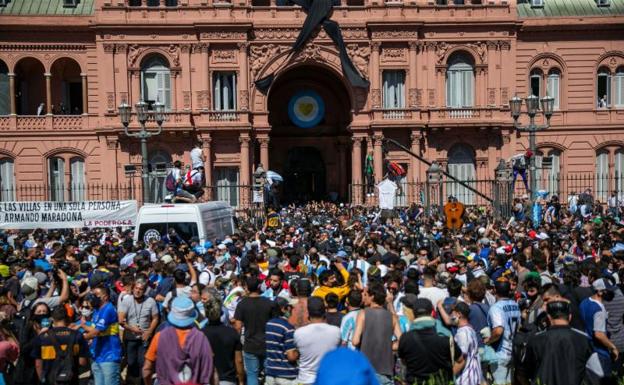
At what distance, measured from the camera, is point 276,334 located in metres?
10.6

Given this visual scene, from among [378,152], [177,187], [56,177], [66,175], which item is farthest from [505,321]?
[56,177]

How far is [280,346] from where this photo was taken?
10.6m

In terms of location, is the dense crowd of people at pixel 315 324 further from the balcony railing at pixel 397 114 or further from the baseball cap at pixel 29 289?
the balcony railing at pixel 397 114

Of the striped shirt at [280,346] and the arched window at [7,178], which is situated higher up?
the arched window at [7,178]

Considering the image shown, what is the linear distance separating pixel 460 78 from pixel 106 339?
113 ft

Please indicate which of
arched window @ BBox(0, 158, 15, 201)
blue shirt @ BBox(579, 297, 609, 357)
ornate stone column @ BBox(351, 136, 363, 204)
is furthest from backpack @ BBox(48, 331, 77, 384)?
arched window @ BBox(0, 158, 15, 201)

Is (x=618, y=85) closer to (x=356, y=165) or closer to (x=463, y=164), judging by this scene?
(x=463, y=164)

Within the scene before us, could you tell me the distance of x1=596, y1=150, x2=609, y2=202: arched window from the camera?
45812 millimetres

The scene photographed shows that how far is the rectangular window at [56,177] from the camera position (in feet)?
145

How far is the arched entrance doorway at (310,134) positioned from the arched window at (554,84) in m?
10.6

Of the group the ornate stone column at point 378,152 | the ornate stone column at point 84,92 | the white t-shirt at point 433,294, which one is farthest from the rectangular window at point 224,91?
the white t-shirt at point 433,294

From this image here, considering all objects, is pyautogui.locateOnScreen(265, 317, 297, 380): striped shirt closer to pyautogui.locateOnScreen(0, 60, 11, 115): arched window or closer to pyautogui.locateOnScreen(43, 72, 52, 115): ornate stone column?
pyautogui.locateOnScreen(43, 72, 52, 115): ornate stone column

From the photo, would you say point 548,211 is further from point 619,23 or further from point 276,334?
point 276,334

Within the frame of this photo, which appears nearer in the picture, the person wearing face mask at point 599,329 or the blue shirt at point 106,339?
the person wearing face mask at point 599,329
